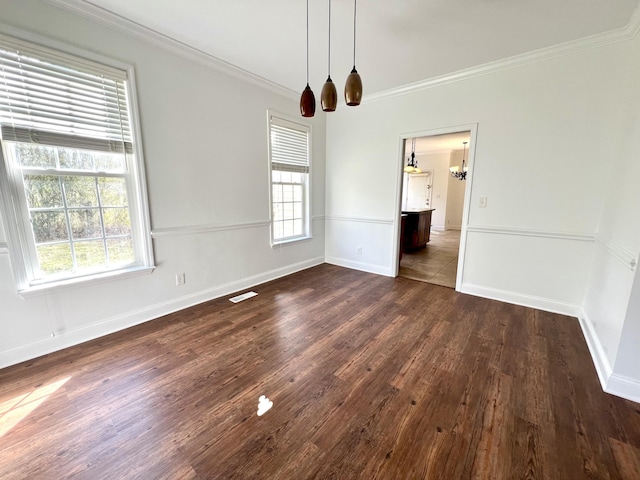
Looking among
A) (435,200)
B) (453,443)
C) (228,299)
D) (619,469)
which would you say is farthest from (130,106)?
(435,200)

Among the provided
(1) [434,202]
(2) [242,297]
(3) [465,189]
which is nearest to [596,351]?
(3) [465,189]

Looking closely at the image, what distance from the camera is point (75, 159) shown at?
7.02ft

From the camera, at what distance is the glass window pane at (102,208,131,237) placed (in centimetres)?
235

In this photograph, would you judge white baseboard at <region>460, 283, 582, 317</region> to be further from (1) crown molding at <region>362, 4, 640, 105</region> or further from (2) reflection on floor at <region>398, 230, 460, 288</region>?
(1) crown molding at <region>362, 4, 640, 105</region>

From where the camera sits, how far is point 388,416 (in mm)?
1561

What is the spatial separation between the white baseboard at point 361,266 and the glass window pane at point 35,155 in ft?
12.1

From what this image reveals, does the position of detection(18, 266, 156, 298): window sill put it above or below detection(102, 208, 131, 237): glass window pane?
below

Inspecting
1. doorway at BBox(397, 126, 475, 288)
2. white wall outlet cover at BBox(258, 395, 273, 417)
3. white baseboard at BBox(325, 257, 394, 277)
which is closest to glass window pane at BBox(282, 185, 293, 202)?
white baseboard at BBox(325, 257, 394, 277)

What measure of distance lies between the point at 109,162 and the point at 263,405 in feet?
7.72

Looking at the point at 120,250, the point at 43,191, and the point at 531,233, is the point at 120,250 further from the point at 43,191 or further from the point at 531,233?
the point at 531,233

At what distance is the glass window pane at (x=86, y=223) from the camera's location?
2.17 metres

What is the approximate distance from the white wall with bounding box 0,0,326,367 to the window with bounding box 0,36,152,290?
0.42 ft

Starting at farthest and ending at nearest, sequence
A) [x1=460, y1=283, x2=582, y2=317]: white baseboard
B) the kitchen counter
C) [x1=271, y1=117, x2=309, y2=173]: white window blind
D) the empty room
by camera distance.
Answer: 1. the kitchen counter
2. [x1=271, y1=117, x2=309, y2=173]: white window blind
3. [x1=460, y1=283, x2=582, y2=317]: white baseboard
4. the empty room

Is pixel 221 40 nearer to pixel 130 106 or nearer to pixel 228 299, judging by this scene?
pixel 130 106
